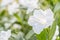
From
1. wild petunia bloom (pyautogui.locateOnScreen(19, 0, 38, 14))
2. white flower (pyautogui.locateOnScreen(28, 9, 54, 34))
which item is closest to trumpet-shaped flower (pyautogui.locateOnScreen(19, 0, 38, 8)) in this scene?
wild petunia bloom (pyautogui.locateOnScreen(19, 0, 38, 14))

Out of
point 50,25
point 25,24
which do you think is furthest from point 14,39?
point 25,24

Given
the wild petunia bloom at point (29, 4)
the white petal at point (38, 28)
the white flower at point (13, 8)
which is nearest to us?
the white petal at point (38, 28)

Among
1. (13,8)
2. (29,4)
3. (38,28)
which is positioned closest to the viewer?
(38,28)

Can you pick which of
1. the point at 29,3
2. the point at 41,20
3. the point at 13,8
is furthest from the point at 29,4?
the point at 41,20

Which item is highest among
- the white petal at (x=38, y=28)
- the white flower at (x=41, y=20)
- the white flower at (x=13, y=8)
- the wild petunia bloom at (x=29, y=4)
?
the white flower at (x=13, y=8)

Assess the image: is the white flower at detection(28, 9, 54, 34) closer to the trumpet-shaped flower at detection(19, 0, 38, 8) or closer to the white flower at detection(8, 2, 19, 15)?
the trumpet-shaped flower at detection(19, 0, 38, 8)

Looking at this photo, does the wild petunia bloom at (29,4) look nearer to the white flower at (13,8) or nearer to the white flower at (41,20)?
the white flower at (13,8)

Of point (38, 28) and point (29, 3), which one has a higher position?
point (29, 3)

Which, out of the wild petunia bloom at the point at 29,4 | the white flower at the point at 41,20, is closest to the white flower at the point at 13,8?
the wild petunia bloom at the point at 29,4

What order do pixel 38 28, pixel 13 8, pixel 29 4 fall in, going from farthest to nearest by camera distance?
pixel 13 8, pixel 29 4, pixel 38 28

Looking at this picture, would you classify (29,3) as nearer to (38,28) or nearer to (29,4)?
(29,4)

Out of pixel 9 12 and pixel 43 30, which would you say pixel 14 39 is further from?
pixel 9 12
